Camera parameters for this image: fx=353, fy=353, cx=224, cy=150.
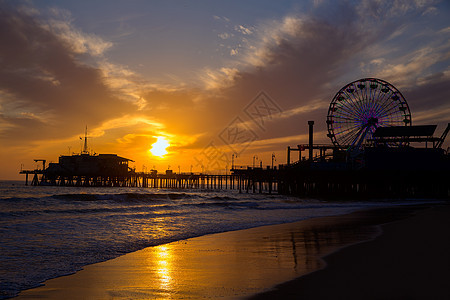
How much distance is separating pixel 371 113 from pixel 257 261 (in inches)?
2369

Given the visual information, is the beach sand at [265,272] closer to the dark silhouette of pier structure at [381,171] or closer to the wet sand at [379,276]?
the wet sand at [379,276]

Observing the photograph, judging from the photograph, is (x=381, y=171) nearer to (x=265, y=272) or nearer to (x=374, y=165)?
(x=374, y=165)

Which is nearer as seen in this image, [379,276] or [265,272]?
[379,276]

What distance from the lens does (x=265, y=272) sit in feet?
22.1

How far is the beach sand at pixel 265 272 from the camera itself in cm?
538

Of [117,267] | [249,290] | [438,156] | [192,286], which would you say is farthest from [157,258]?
[438,156]

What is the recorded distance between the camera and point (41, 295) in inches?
217

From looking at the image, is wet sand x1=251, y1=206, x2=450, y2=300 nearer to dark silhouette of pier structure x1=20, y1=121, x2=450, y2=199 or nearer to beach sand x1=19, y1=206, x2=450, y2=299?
beach sand x1=19, y1=206, x2=450, y2=299

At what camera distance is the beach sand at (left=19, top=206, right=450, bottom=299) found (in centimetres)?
538

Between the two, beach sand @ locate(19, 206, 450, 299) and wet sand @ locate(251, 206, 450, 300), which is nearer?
wet sand @ locate(251, 206, 450, 300)

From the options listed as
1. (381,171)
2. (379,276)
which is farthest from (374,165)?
(379,276)

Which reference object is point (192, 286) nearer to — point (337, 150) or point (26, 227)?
point (26, 227)

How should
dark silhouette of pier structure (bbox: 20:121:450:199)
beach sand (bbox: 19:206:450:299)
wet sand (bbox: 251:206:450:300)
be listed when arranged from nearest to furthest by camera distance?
wet sand (bbox: 251:206:450:300) → beach sand (bbox: 19:206:450:299) → dark silhouette of pier structure (bbox: 20:121:450:199)

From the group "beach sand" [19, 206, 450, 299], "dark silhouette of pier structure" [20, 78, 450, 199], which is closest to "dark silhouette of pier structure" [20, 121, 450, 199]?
"dark silhouette of pier structure" [20, 78, 450, 199]
